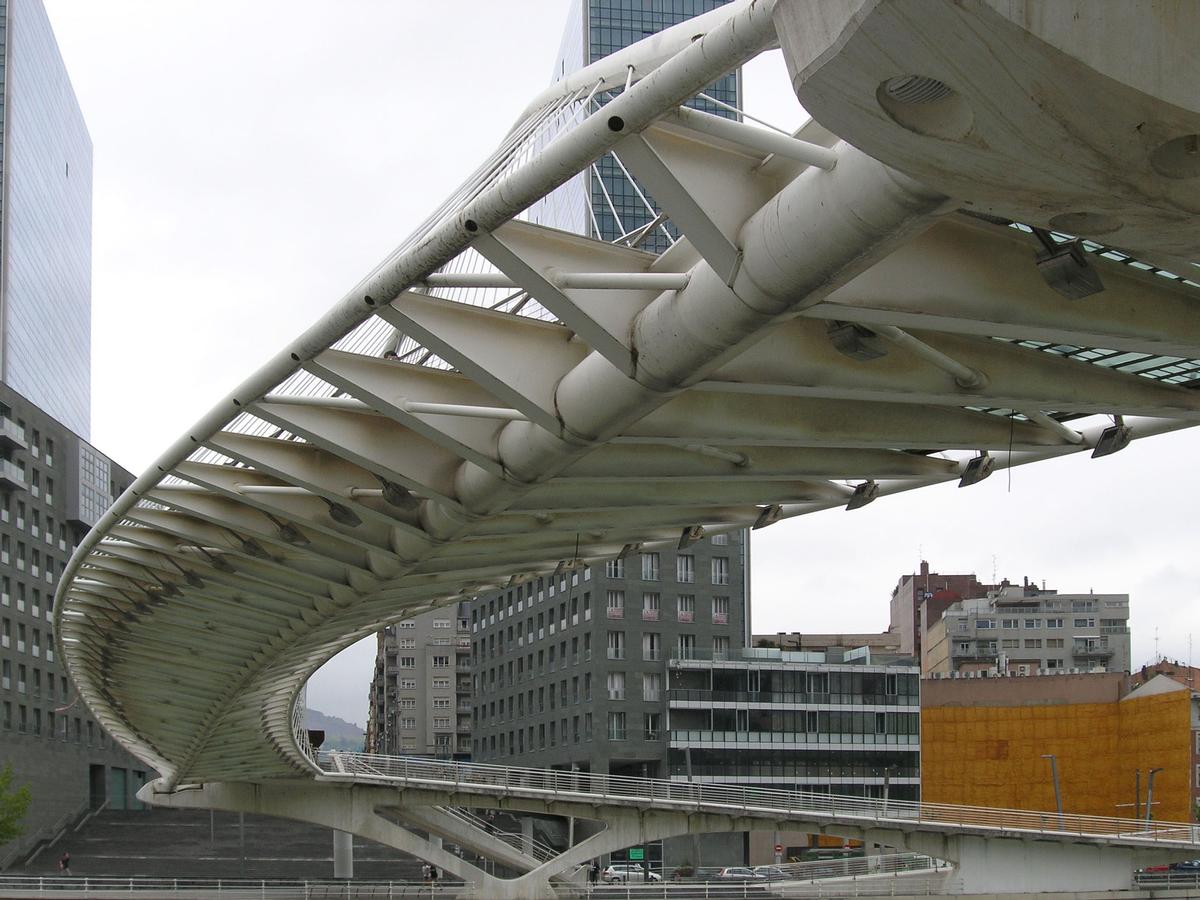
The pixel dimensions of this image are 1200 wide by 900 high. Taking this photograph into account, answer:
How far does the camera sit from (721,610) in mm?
107625

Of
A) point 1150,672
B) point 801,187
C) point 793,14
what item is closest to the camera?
point 793,14

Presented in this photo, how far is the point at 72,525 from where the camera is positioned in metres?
114

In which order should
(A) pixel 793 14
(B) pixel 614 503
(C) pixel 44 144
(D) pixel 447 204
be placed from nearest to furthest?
(A) pixel 793 14 → (D) pixel 447 204 → (B) pixel 614 503 → (C) pixel 44 144

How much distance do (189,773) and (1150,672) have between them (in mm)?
77050

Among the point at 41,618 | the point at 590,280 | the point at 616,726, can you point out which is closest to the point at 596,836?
the point at 616,726

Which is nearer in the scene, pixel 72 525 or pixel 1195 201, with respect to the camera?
pixel 1195 201

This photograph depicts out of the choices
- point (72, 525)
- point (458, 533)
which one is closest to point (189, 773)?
point (72, 525)

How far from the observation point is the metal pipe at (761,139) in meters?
10.1

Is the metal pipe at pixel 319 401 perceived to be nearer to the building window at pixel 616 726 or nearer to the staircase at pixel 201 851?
the staircase at pixel 201 851

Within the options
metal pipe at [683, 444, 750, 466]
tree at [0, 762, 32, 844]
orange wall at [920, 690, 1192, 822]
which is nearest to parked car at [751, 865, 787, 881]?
orange wall at [920, 690, 1192, 822]

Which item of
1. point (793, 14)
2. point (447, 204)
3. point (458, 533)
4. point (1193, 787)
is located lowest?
point (1193, 787)

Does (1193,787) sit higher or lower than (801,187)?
lower

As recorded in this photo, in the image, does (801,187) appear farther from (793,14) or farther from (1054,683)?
(1054,683)

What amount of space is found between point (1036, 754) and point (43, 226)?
104261 mm
